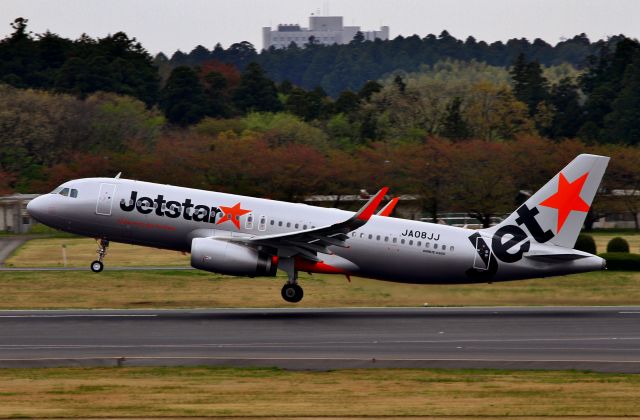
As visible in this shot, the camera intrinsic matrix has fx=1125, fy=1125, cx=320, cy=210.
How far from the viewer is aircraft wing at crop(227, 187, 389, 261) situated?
120ft

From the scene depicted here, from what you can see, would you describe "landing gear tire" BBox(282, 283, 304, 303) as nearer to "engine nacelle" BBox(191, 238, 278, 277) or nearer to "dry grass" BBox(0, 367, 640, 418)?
"engine nacelle" BBox(191, 238, 278, 277)

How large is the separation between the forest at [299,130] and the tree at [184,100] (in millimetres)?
183

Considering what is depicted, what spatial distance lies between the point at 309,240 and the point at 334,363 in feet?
35.0

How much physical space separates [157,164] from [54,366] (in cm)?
5506

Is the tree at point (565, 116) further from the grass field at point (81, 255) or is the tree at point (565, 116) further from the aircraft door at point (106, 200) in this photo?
the aircraft door at point (106, 200)

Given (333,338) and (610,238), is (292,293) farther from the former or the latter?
(610,238)

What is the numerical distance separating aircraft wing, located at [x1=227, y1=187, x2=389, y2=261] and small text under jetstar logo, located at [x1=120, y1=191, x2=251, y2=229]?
1.12 m

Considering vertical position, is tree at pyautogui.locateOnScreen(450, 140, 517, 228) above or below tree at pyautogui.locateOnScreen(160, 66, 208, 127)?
below

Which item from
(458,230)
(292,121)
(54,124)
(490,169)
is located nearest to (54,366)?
(458,230)

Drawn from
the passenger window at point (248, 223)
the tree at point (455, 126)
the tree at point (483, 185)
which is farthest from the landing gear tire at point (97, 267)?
the tree at point (455, 126)

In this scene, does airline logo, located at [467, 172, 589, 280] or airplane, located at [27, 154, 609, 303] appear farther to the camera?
airline logo, located at [467, 172, 589, 280]

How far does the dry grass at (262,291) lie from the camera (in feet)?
132

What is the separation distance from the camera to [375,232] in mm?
39031

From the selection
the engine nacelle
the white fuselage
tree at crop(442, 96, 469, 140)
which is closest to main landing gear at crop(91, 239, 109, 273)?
the white fuselage
